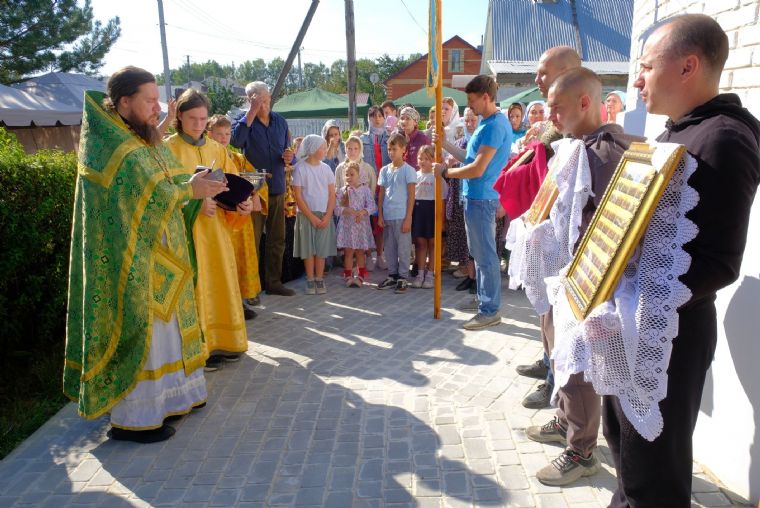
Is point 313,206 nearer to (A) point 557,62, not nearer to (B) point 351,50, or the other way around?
(A) point 557,62

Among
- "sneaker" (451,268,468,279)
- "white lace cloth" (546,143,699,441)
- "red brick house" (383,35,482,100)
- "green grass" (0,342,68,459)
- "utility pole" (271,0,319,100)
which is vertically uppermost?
"red brick house" (383,35,482,100)

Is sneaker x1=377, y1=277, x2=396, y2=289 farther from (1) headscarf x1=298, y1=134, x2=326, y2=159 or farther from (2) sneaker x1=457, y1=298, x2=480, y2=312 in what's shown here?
A: (1) headscarf x1=298, y1=134, x2=326, y2=159

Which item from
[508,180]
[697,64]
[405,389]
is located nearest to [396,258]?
[405,389]

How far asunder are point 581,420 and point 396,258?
4.42 m

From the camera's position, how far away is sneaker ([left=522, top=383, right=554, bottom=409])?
3.84 metres

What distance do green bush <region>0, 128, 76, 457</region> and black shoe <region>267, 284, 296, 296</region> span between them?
2.40 metres

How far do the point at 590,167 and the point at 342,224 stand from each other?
506 cm

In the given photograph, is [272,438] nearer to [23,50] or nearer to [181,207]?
[181,207]

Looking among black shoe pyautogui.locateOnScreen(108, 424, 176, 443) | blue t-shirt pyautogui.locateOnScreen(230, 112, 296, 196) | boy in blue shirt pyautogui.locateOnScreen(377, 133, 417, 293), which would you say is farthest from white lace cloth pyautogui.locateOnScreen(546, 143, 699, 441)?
blue t-shirt pyautogui.locateOnScreen(230, 112, 296, 196)

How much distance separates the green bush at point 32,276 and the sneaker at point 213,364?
1.05 m

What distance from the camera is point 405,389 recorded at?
4180mm

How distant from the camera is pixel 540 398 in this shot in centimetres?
386

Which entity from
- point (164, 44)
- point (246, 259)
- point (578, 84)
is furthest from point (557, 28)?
point (578, 84)

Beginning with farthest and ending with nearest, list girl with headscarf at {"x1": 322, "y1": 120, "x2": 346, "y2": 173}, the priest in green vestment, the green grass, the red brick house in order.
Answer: the red brick house → girl with headscarf at {"x1": 322, "y1": 120, "x2": 346, "y2": 173} → the green grass → the priest in green vestment
